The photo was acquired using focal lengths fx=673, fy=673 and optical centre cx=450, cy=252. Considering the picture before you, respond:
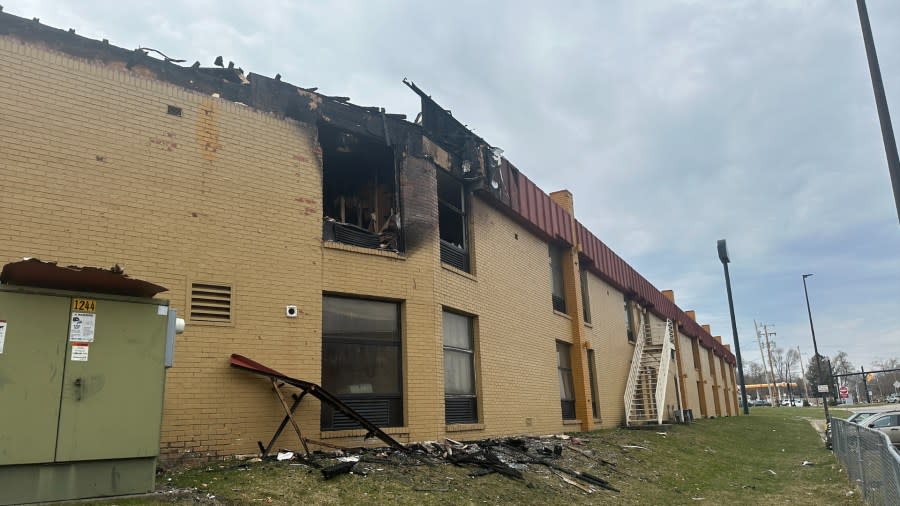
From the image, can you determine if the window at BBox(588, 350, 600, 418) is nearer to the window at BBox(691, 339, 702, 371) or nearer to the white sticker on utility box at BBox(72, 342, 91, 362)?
the white sticker on utility box at BBox(72, 342, 91, 362)

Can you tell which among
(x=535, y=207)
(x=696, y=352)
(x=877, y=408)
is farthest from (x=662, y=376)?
(x=877, y=408)

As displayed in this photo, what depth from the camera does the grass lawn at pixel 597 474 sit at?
8.33m

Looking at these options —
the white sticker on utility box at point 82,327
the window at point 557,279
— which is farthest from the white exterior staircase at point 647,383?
the white sticker on utility box at point 82,327

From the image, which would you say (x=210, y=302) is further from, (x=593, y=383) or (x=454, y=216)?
(x=593, y=383)

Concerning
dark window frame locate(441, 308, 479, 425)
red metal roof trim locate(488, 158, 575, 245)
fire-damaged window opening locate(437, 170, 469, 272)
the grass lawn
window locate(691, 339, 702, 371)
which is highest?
red metal roof trim locate(488, 158, 575, 245)

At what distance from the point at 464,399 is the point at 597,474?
3.07m

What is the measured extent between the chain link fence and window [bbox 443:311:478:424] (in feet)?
23.5

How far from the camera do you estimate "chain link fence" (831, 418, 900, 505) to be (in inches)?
306

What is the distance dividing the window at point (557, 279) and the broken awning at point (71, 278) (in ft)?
47.9

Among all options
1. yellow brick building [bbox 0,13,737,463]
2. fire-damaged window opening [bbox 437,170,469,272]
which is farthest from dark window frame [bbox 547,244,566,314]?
fire-damaged window opening [bbox 437,170,469,272]

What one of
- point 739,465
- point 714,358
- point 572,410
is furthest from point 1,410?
point 714,358

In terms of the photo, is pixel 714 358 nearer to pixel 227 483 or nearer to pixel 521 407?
pixel 521 407

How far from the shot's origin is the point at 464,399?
46.9ft

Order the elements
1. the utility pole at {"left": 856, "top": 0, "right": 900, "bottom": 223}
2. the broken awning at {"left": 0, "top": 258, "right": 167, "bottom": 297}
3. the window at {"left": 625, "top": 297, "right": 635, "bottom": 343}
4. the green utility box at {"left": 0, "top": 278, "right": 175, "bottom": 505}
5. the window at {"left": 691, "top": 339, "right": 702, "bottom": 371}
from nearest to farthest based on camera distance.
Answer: the green utility box at {"left": 0, "top": 278, "right": 175, "bottom": 505} < the broken awning at {"left": 0, "top": 258, "right": 167, "bottom": 297} < the utility pole at {"left": 856, "top": 0, "right": 900, "bottom": 223} < the window at {"left": 625, "top": 297, "right": 635, "bottom": 343} < the window at {"left": 691, "top": 339, "right": 702, "bottom": 371}
